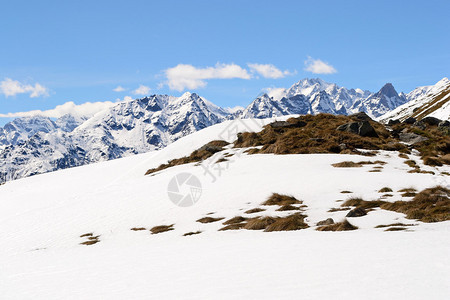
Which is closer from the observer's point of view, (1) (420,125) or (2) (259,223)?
(2) (259,223)

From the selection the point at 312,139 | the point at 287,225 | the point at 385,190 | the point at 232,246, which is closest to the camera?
the point at 232,246

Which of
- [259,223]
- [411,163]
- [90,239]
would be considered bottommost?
[90,239]

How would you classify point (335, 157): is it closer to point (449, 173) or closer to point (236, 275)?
point (449, 173)

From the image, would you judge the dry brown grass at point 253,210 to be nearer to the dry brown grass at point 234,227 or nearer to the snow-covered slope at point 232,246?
the snow-covered slope at point 232,246

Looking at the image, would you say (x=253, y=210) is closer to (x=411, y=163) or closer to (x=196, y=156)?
(x=411, y=163)

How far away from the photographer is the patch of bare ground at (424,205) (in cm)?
1220

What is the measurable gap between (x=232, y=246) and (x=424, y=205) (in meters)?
8.39

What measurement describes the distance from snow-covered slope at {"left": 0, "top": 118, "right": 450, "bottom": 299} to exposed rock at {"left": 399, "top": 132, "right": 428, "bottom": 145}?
8447 millimetres

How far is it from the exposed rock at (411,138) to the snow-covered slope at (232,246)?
845cm

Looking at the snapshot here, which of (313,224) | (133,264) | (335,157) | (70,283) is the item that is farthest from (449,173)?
(70,283)

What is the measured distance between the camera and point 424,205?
44.8ft

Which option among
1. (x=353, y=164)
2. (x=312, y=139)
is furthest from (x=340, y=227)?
(x=312, y=139)

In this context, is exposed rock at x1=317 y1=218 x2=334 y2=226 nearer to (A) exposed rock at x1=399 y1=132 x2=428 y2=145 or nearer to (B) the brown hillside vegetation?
(B) the brown hillside vegetation

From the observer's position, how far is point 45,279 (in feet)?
33.8
